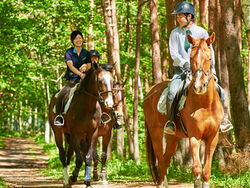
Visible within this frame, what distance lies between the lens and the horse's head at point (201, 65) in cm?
759

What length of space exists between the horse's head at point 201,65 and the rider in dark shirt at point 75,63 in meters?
4.35

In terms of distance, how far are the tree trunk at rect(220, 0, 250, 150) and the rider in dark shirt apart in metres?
5.67

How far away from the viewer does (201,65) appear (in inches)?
301

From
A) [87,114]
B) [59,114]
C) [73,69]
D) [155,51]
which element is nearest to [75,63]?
[73,69]

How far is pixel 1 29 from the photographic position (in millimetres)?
25016

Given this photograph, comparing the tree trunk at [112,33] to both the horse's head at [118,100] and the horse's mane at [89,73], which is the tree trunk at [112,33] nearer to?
the horse's head at [118,100]

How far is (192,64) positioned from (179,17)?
1.58 m

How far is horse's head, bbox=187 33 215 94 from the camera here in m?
7.59

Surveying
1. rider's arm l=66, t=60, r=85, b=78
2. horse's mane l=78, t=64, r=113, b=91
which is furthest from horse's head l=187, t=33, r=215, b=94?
rider's arm l=66, t=60, r=85, b=78

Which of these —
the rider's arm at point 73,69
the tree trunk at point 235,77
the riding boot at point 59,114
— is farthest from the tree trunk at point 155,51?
the rider's arm at point 73,69

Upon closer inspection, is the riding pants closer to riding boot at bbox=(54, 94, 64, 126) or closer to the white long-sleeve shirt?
riding boot at bbox=(54, 94, 64, 126)

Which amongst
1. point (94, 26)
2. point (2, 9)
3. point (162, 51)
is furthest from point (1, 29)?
point (162, 51)

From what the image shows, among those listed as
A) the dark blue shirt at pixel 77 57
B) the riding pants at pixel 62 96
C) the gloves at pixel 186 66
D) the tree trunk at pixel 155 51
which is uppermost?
the tree trunk at pixel 155 51

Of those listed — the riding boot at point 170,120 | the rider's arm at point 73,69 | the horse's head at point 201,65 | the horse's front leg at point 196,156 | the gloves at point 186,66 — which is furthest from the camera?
the rider's arm at point 73,69
